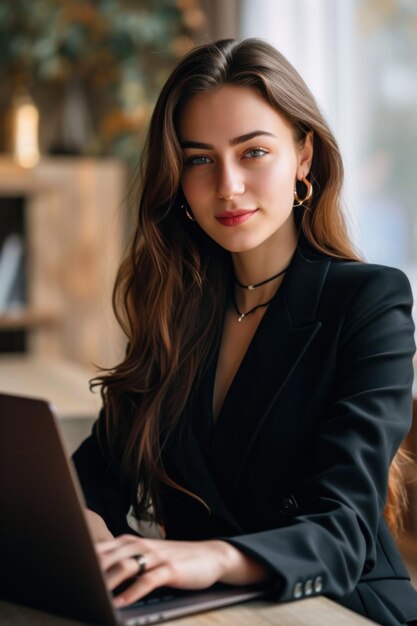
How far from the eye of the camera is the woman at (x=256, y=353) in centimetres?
133

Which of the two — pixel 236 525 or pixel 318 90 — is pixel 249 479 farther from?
pixel 318 90

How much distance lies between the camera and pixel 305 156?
1.67 m

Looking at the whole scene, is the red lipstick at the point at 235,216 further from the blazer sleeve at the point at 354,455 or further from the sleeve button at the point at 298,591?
the sleeve button at the point at 298,591

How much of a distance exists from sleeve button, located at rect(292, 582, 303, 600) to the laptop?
0.04 meters

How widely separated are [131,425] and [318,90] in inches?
81.6

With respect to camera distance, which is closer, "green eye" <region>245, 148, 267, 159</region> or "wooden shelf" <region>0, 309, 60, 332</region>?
"green eye" <region>245, 148, 267, 159</region>

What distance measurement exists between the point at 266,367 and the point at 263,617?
499 mm

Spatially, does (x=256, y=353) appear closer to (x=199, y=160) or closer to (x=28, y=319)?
(x=199, y=160)

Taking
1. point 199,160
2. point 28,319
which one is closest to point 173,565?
point 199,160

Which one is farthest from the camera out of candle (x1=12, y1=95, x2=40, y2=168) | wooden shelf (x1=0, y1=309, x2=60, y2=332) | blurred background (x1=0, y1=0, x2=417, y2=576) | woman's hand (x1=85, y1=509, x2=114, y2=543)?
candle (x1=12, y1=95, x2=40, y2=168)

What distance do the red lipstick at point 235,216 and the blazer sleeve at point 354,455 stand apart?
0.20m

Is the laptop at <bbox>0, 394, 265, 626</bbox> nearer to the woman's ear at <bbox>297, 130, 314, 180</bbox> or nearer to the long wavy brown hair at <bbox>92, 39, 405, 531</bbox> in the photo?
the long wavy brown hair at <bbox>92, 39, 405, 531</bbox>

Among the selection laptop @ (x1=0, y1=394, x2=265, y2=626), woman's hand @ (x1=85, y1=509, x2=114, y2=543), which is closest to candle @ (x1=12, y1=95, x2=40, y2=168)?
woman's hand @ (x1=85, y1=509, x2=114, y2=543)

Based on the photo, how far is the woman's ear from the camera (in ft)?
5.46
